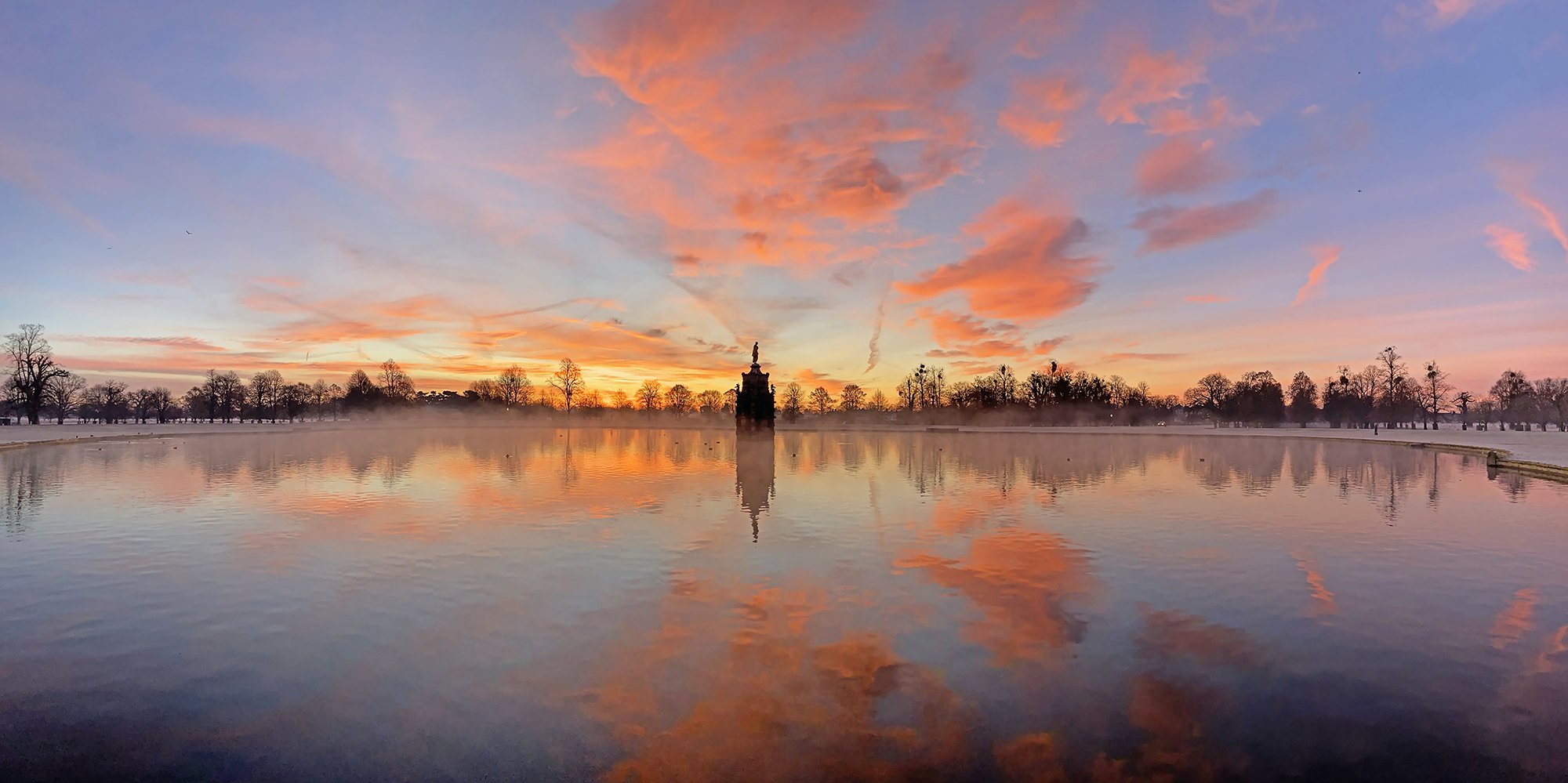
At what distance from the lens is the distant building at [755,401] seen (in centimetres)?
6825

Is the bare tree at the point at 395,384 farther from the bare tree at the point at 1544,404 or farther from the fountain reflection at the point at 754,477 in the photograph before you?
the bare tree at the point at 1544,404

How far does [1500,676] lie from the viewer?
30.0 ft

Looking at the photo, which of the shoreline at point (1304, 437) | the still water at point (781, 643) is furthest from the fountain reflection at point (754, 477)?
the shoreline at point (1304, 437)

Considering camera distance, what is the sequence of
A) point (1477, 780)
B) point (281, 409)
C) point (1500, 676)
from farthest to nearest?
point (281, 409)
point (1500, 676)
point (1477, 780)

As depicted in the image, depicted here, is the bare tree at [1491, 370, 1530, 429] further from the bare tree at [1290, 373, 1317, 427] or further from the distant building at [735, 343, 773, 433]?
the distant building at [735, 343, 773, 433]

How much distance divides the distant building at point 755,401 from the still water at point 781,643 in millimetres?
44725

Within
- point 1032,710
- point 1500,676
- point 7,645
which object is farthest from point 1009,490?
point 7,645

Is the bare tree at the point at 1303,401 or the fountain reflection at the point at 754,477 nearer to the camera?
the fountain reflection at the point at 754,477

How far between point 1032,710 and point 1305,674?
4.17 metres

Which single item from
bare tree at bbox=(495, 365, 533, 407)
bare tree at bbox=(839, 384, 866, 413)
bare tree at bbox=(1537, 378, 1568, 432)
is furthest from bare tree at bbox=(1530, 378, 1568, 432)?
bare tree at bbox=(495, 365, 533, 407)

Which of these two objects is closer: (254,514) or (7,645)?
(7,645)

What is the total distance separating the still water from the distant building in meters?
44.7

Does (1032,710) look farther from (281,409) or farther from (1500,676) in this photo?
(281,409)

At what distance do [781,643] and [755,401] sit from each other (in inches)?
2336
